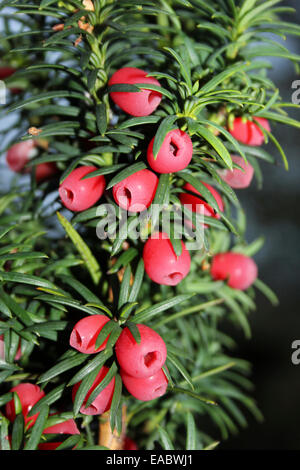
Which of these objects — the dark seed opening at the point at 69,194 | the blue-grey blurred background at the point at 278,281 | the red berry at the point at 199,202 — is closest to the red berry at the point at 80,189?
the dark seed opening at the point at 69,194

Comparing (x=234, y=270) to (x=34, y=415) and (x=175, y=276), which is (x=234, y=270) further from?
(x=34, y=415)

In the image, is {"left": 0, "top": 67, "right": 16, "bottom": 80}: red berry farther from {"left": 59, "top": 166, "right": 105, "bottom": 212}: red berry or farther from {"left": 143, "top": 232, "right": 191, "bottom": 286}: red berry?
{"left": 143, "top": 232, "right": 191, "bottom": 286}: red berry

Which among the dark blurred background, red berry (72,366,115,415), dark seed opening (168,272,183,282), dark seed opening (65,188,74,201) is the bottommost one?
the dark blurred background

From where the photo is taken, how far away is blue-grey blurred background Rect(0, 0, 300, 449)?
181cm

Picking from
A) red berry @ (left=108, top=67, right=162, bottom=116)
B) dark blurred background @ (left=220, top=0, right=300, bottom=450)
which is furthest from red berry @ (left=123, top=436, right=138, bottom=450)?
dark blurred background @ (left=220, top=0, right=300, bottom=450)

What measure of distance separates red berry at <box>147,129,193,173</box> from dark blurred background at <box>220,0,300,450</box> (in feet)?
4.78

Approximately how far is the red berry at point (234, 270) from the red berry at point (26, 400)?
0.37m

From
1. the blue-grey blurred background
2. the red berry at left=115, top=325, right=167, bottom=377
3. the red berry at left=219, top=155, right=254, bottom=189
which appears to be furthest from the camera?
the blue-grey blurred background

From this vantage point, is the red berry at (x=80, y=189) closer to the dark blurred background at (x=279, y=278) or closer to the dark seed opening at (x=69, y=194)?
the dark seed opening at (x=69, y=194)

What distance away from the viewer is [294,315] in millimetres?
2023

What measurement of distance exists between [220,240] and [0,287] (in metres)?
0.43
